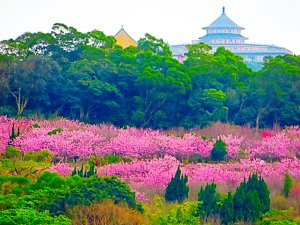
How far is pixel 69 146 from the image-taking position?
2984cm

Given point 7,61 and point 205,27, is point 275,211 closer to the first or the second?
point 7,61

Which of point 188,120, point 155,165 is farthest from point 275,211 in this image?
point 188,120

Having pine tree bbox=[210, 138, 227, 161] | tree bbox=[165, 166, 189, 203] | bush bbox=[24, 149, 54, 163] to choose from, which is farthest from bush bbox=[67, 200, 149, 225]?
pine tree bbox=[210, 138, 227, 161]

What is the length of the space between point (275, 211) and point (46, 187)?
5133 millimetres

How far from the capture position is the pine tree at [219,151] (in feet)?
101

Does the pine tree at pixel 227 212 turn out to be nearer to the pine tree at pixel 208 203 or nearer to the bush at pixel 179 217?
the pine tree at pixel 208 203

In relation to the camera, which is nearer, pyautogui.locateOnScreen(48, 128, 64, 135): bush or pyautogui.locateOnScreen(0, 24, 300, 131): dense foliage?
pyautogui.locateOnScreen(48, 128, 64, 135): bush

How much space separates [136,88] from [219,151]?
8.31m

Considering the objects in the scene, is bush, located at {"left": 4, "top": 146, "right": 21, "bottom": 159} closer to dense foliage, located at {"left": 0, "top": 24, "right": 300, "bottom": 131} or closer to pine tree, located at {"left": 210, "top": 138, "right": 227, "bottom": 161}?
pine tree, located at {"left": 210, "top": 138, "right": 227, "bottom": 161}

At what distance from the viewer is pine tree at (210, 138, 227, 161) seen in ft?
101

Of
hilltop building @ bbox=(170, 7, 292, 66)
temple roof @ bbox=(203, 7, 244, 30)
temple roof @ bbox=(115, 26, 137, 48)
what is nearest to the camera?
temple roof @ bbox=(115, 26, 137, 48)

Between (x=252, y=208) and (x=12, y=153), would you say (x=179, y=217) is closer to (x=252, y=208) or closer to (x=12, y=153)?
(x=252, y=208)

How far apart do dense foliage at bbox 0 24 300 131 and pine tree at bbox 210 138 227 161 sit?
5.36 metres

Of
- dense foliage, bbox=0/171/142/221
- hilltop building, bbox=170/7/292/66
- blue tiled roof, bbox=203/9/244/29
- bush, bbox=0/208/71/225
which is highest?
blue tiled roof, bbox=203/9/244/29
